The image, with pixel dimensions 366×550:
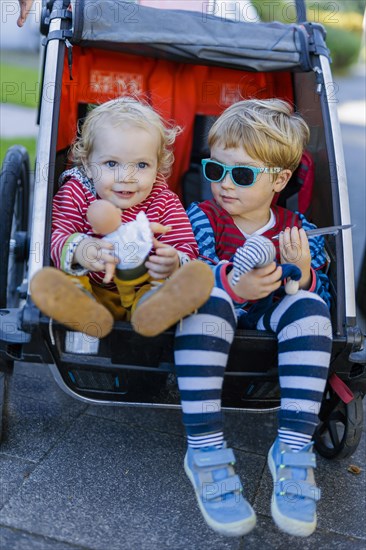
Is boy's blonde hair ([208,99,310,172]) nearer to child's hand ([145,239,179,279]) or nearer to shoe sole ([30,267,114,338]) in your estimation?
child's hand ([145,239,179,279])

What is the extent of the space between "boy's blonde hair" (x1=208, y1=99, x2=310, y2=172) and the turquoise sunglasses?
6 cm

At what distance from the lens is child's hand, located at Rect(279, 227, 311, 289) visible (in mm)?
2141

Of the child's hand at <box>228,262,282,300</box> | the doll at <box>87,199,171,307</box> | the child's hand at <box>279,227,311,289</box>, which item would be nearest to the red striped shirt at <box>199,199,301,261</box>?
the child's hand at <box>279,227,311,289</box>

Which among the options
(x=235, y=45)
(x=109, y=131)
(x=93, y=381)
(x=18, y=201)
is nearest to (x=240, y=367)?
(x=93, y=381)

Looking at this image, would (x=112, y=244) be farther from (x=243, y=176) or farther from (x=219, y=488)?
(x=219, y=488)

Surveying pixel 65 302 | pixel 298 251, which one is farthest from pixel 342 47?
pixel 65 302

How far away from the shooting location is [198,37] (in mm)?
2520

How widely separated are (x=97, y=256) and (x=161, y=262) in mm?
175

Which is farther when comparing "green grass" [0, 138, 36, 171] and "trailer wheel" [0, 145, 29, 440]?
"green grass" [0, 138, 36, 171]

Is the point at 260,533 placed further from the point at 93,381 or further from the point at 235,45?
the point at 235,45

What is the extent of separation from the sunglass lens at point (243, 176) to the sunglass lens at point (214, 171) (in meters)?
0.05

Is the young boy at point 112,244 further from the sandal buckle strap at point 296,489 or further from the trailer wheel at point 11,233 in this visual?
the sandal buckle strap at point 296,489

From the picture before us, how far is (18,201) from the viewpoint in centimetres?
319

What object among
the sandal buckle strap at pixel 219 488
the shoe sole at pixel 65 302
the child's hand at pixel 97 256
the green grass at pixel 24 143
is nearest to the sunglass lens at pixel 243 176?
the child's hand at pixel 97 256
